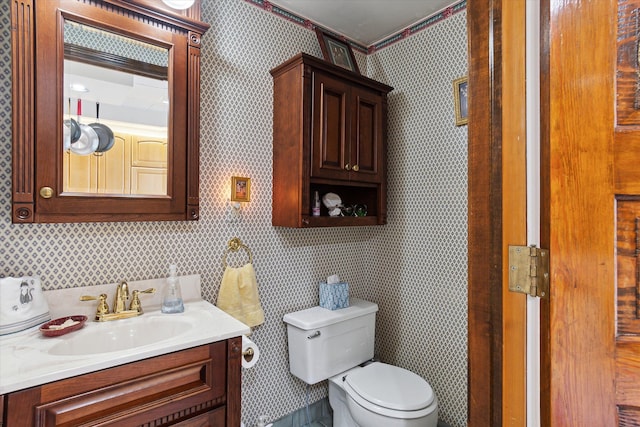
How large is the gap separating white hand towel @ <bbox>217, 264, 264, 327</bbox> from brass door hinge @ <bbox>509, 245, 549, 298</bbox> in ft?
4.33

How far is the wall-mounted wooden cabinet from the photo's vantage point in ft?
5.81

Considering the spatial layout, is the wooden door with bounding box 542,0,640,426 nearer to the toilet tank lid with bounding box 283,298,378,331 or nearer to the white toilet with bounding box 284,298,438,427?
the white toilet with bounding box 284,298,438,427

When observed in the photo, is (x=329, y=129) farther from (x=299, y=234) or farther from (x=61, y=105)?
(x=61, y=105)

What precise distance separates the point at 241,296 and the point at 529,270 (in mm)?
1384

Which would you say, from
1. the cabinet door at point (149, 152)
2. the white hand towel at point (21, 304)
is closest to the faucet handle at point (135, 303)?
the white hand towel at point (21, 304)

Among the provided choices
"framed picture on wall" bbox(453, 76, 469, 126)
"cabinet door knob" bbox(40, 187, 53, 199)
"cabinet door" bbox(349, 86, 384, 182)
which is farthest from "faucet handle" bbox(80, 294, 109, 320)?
"framed picture on wall" bbox(453, 76, 469, 126)

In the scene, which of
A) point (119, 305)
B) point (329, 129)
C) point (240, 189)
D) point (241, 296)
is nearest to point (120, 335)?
point (119, 305)

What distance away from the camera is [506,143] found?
26.7 inches

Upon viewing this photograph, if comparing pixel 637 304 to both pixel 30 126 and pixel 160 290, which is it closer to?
pixel 160 290

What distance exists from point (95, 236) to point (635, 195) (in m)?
1.69

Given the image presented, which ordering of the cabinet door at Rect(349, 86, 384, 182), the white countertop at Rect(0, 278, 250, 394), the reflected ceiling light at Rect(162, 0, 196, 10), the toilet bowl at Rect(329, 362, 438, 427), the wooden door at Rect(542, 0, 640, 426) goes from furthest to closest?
the cabinet door at Rect(349, 86, 384, 182) → the toilet bowl at Rect(329, 362, 438, 427) → the reflected ceiling light at Rect(162, 0, 196, 10) → the white countertop at Rect(0, 278, 250, 394) → the wooden door at Rect(542, 0, 640, 426)

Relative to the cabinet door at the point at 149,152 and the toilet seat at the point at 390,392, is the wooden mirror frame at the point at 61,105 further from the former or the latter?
the toilet seat at the point at 390,392

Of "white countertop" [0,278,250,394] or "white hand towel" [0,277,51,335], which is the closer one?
"white countertop" [0,278,250,394]

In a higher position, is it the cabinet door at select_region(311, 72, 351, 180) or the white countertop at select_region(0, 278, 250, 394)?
the cabinet door at select_region(311, 72, 351, 180)
